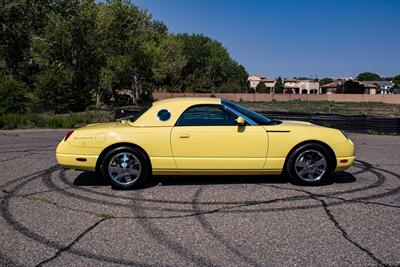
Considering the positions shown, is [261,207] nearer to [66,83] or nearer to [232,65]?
[66,83]

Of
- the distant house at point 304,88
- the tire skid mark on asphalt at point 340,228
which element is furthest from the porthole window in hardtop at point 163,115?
the distant house at point 304,88

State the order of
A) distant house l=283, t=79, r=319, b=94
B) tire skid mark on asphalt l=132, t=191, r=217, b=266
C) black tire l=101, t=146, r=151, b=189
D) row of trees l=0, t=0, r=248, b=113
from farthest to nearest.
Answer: distant house l=283, t=79, r=319, b=94
row of trees l=0, t=0, r=248, b=113
black tire l=101, t=146, r=151, b=189
tire skid mark on asphalt l=132, t=191, r=217, b=266

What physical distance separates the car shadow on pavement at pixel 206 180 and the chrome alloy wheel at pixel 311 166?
39 cm

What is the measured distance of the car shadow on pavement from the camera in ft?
22.3

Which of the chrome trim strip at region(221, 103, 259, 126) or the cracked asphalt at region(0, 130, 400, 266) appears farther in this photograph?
the chrome trim strip at region(221, 103, 259, 126)

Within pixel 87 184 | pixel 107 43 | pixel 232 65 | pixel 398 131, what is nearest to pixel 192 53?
pixel 232 65

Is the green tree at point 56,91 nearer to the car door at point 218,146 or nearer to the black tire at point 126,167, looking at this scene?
the black tire at point 126,167

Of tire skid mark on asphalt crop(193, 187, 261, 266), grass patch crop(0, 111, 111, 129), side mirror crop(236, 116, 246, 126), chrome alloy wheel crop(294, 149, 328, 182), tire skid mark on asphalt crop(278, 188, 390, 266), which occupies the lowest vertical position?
tire skid mark on asphalt crop(278, 188, 390, 266)

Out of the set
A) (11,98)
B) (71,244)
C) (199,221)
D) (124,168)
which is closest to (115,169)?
(124,168)

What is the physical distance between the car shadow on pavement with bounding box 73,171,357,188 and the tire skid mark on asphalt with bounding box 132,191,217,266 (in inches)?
63.2

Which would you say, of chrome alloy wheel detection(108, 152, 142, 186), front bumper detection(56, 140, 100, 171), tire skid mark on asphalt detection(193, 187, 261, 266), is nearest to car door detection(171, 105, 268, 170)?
chrome alloy wheel detection(108, 152, 142, 186)

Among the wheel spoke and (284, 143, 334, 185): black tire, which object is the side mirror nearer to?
(284, 143, 334, 185): black tire

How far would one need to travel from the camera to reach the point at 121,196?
19.6 ft

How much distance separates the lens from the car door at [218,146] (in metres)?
6.31
